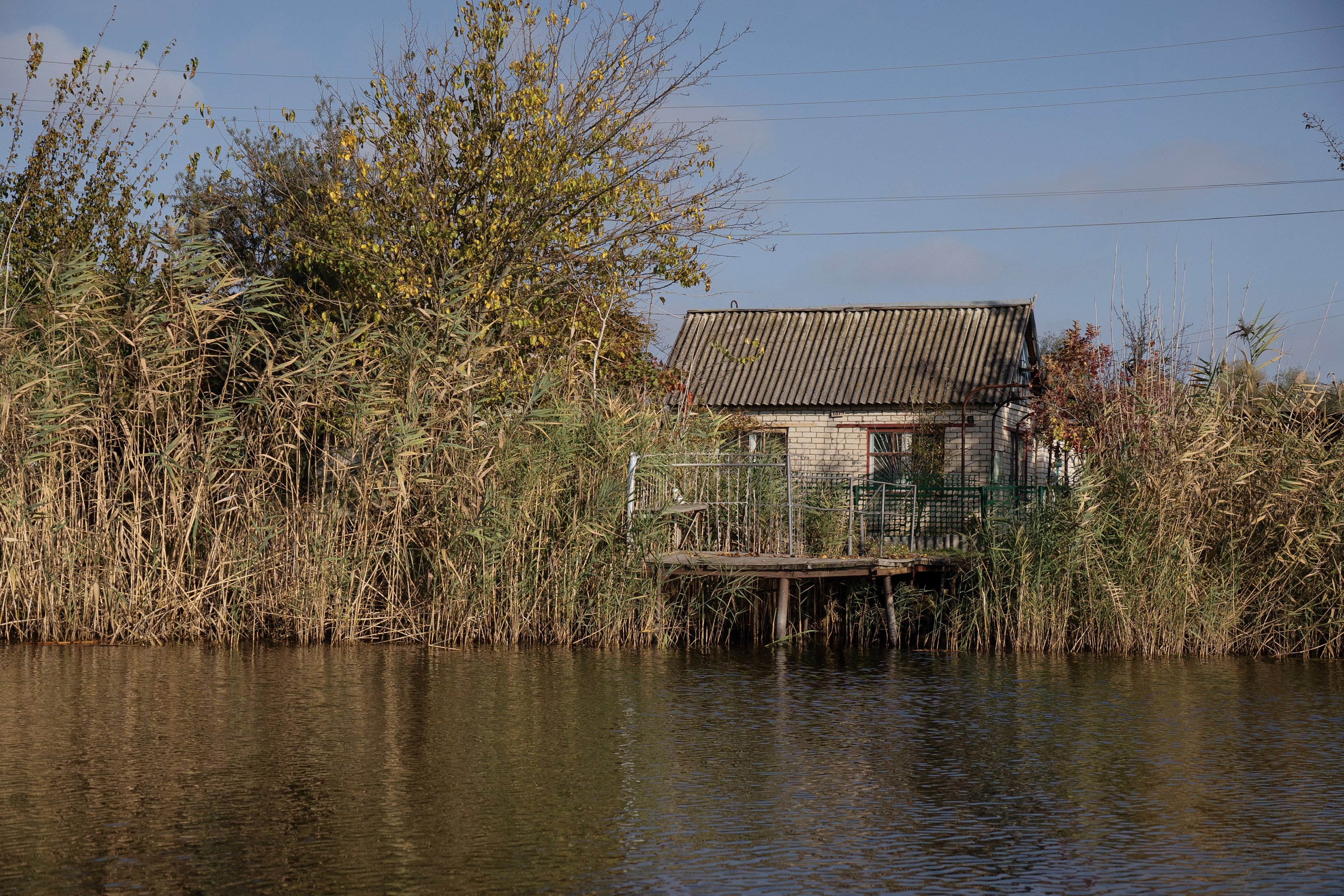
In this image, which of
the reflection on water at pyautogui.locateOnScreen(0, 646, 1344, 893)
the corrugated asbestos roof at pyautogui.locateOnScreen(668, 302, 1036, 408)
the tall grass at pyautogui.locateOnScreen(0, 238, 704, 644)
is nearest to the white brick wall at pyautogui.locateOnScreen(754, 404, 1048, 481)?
the corrugated asbestos roof at pyautogui.locateOnScreen(668, 302, 1036, 408)

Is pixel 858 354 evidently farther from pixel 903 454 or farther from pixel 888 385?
pixel 903 454

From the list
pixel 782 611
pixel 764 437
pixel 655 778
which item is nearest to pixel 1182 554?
pixel 782 611

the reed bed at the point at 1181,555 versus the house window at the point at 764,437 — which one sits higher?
the house window at the point at 764,437

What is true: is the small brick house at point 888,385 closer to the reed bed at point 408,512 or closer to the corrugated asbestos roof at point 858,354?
the corrugated asbestos roof at point 858,354

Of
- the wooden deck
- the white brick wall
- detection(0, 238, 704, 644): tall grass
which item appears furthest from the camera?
the white brick wall

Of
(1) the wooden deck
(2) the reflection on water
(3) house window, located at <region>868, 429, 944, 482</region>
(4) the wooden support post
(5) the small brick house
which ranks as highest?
(5) the small brick house

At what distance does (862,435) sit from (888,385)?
109 cm

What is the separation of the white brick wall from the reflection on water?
12.7 meters

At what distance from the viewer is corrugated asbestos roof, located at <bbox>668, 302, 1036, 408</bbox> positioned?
1036 inches

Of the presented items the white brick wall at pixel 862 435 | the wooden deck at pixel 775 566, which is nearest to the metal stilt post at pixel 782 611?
the wooden deck at pixel 775 566

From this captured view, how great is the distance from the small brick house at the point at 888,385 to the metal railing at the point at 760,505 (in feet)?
23.9

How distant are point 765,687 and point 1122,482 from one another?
5.31 metres

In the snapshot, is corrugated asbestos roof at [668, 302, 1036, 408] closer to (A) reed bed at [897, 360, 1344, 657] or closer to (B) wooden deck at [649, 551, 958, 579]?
(A) reed bed at [897, 360, 1344, 657]

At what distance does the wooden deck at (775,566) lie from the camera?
1467 cm
